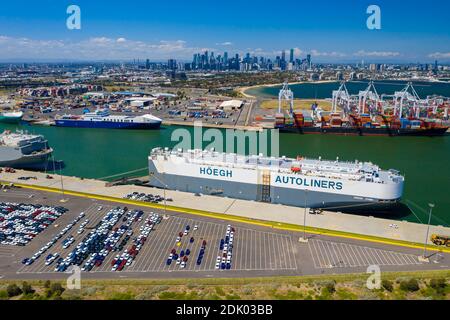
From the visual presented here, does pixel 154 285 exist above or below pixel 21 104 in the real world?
below

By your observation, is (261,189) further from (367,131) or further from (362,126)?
(367,131)

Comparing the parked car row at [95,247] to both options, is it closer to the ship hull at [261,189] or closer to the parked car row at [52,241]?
the parked car row at [52,241]

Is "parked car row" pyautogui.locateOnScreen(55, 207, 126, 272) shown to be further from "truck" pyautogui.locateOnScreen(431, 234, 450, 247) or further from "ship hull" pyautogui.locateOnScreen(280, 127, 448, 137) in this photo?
"ship hull" pyautogui.locateOnScreen(280, 127, 448, 137)

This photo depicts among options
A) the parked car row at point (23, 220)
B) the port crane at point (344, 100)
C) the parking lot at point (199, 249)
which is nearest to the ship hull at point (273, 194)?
the parking lot at point (199, 249)

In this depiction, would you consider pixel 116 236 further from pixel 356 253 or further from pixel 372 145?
pixel 372 145

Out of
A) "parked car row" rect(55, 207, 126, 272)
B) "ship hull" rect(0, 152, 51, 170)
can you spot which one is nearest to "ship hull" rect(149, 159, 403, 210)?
"parked car row" rect(55, 207, 126, 272)

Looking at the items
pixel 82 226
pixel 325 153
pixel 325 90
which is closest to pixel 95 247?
pixel 82 226
